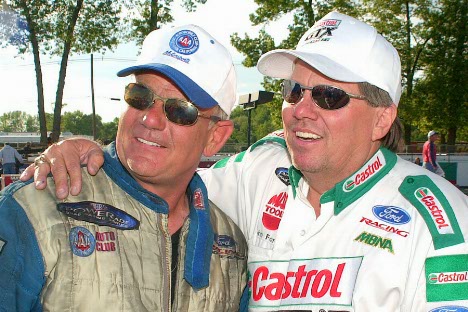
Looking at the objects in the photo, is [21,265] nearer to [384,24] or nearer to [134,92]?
[134,92]

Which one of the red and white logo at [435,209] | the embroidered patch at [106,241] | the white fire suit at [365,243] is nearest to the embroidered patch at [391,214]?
the white fire suit at [365,243]

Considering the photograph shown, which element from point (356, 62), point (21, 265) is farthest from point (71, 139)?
point (356, 62)

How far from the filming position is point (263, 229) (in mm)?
3170

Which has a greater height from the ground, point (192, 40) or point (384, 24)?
point (384, 24)

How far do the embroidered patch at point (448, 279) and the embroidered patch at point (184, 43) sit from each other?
1.51 metres

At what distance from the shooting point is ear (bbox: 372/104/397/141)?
3113 mm

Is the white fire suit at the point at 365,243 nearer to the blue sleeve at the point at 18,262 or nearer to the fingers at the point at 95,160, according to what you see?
the fingers at the point at 95,160

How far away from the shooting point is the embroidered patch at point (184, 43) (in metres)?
2.64

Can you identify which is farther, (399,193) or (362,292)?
(399,193)

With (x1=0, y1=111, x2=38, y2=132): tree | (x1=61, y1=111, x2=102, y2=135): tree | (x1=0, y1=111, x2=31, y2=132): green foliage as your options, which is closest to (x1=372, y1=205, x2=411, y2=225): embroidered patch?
(x1=61, y1=111, x2=102, y2=135): tree

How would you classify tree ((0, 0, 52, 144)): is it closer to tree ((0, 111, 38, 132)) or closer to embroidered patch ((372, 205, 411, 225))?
embroidered patch ((372, 205, 411, 225))

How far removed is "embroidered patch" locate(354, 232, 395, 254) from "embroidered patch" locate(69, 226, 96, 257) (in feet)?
4.25

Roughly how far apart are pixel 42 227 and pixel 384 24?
3193 cm

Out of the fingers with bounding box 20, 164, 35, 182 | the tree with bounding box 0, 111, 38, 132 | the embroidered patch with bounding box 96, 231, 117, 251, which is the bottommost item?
the tree with bounding box 0, 111, 38, 132
